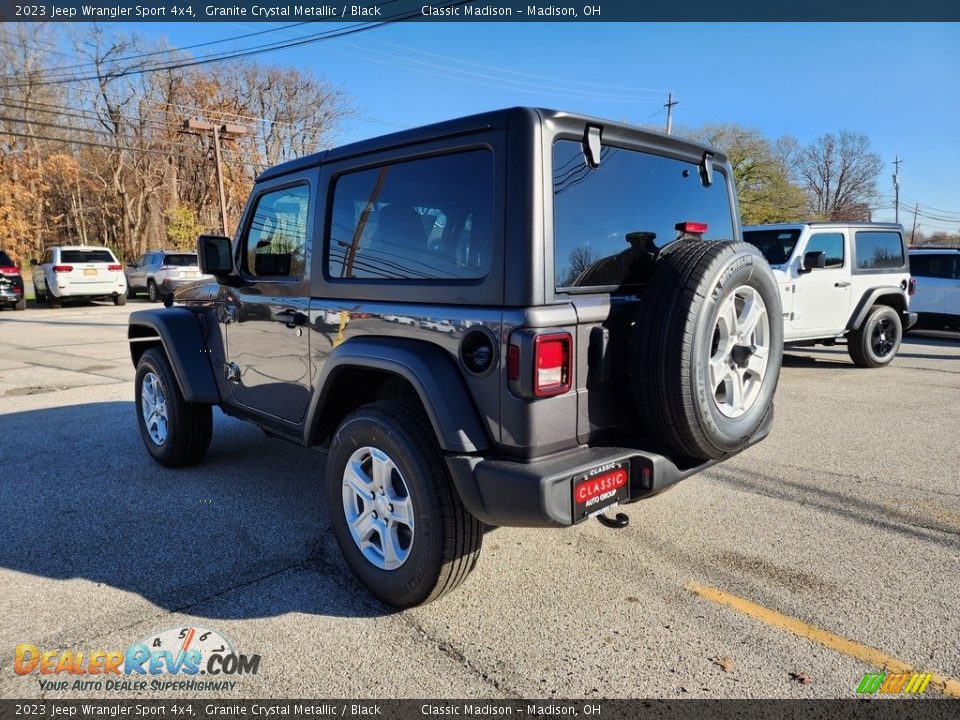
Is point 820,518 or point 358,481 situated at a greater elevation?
point 358,481

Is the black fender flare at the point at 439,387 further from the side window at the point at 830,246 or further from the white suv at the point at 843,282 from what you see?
the side window at the point at 830,246

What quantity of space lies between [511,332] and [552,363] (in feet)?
0.67

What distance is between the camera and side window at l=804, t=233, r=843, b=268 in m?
8.24

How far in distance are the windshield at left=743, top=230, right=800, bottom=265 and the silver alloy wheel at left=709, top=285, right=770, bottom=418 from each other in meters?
5.78

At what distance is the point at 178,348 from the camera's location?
13.7ft

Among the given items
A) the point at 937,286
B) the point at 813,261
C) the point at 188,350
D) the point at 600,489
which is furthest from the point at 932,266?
the point at 188,350

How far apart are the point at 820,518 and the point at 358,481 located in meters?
2.66

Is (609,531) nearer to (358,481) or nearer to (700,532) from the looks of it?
(700,532)

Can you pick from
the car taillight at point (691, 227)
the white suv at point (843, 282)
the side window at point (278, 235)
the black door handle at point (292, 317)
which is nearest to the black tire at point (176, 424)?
the side window at point (278, 235)

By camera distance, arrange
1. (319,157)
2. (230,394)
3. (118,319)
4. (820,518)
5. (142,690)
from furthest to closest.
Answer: (118,319) → (230,394) → (820,518) → (319,157) → (142,690)

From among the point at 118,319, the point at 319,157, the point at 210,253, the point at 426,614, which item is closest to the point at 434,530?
the point at 426,614

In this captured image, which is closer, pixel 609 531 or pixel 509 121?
pixel 509 121

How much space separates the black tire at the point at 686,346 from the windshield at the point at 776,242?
6116 mm
